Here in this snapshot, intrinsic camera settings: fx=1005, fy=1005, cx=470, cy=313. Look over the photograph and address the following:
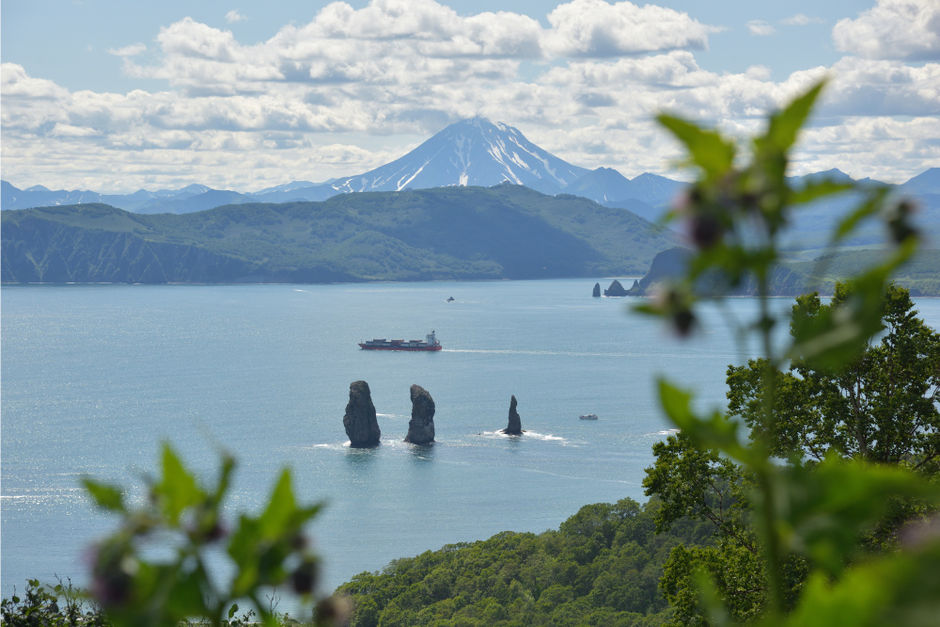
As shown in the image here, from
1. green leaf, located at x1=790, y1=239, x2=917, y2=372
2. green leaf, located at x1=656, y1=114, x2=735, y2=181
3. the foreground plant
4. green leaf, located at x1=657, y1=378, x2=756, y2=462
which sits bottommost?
the foreground plant

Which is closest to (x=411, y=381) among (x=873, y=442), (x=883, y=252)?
(x=873, y=442)

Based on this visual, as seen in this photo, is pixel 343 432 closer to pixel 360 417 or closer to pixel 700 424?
pixel 360 417

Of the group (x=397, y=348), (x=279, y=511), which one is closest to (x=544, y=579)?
(x=279, y=511)

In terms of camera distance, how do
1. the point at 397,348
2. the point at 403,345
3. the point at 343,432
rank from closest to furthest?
the point at 343,432, the point at 403,345, the point at 397,348

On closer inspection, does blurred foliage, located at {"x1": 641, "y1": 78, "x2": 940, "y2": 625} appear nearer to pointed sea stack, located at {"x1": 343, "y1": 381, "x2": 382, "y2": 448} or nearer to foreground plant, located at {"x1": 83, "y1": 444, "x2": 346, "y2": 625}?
foreground plant, located at {"x1": 83, "y1": 444, "x2": 346, "y2": 625}

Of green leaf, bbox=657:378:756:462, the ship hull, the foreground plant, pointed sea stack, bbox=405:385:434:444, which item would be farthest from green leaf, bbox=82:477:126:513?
the ship hull

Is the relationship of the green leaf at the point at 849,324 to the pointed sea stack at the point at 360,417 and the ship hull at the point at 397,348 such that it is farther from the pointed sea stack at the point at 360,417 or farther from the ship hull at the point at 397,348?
the ship hull at the point at 397,348

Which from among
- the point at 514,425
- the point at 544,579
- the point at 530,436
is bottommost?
the point at 544,579
